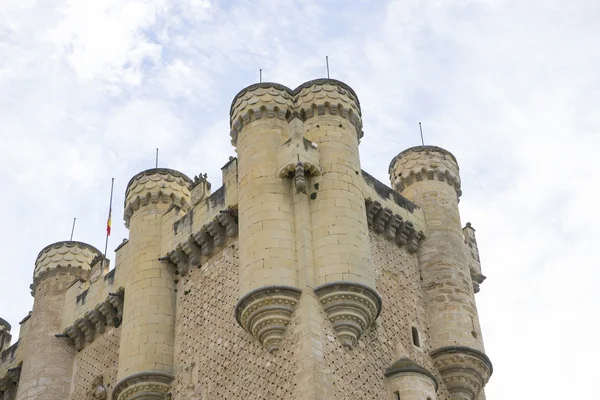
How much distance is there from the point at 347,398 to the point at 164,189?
25.0 ft

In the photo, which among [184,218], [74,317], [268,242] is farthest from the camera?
[74,317]

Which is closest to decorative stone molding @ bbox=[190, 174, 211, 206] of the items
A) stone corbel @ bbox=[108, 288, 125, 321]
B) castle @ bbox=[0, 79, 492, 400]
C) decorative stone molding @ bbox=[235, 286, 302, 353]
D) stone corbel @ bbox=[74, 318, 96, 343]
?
castle @ bbox=[0, 79, 492, 400]

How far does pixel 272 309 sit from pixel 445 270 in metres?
4.83

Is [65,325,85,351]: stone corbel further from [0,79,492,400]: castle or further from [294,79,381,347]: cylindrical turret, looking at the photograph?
[294,79,381,347]: cylindrical turret

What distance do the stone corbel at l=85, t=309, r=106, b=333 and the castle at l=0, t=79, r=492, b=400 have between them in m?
0.04

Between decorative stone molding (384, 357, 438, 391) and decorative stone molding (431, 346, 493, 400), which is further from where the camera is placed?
decorative stone molding (431, 346, 493, 400)

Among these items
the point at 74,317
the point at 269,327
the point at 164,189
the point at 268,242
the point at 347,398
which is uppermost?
the point at 164,189

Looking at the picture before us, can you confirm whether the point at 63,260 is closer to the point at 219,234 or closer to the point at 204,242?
the point at 204,242

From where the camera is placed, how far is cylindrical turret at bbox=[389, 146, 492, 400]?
20.6 metres

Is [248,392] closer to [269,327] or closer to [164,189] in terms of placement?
[269,327]

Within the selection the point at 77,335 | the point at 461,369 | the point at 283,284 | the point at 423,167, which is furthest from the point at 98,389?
the point at 423,167

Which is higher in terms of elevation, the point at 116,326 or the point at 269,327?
the point at 116,326

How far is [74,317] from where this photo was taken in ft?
79.8

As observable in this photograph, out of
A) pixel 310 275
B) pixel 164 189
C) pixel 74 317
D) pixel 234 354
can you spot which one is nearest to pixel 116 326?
pixel 74 317
